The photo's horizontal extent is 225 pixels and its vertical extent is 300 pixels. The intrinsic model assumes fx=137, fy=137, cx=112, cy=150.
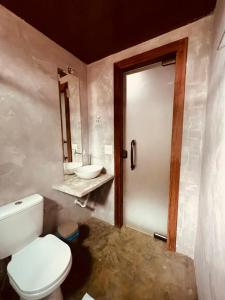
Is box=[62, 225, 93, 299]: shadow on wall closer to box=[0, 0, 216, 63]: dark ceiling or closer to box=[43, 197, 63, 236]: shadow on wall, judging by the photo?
box=[43, 197, 63, 236]: shadow on wall

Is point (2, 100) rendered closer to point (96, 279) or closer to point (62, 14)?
point (62, 14)

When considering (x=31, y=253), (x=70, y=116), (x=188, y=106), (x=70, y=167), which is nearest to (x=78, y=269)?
(x=31, y=253)

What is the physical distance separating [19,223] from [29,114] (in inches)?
37.6

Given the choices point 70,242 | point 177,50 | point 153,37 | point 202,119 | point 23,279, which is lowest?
point 70,242

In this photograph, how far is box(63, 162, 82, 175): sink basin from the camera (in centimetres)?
180

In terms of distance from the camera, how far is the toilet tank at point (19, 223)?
1039 millimetres

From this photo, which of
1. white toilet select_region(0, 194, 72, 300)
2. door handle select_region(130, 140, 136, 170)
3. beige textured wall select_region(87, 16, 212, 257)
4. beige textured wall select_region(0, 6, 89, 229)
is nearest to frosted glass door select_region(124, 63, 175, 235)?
door handle select_region(130, 140, 136, 170)

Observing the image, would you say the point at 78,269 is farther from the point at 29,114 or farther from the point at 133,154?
the point at 29,114

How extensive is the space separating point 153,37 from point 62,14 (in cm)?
88

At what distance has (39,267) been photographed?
98 centimetres

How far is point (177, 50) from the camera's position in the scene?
1298 mm

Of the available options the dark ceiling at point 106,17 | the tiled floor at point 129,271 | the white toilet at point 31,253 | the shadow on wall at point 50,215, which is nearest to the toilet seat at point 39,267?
the white toilet at point 31,253

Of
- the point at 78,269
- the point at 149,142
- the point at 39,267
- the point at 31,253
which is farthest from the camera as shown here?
the point at 149,142

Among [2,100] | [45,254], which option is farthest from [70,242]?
[2,100]
